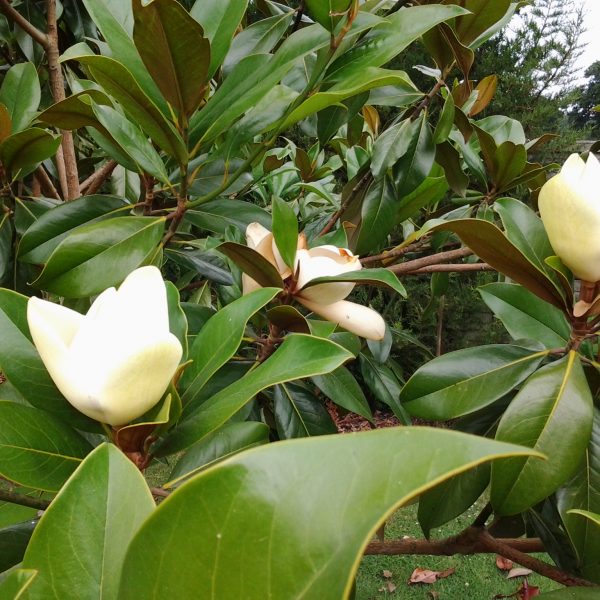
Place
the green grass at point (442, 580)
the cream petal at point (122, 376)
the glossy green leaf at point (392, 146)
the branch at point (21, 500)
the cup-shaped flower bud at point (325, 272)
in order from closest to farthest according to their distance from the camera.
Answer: the cream petal at point (122, 376), the branch at point (21, 500), the cup-shaped flower bud at point (325, 272), the glossy green leaf at point (392, 146), the green grass at point (442, 580)

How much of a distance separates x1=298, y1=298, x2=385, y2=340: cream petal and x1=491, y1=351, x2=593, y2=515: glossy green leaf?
170 mm

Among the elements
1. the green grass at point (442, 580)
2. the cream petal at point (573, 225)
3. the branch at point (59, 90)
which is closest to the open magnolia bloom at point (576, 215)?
the cream petal at point (573, 225)

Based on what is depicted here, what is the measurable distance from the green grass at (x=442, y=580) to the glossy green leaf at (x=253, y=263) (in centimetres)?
222

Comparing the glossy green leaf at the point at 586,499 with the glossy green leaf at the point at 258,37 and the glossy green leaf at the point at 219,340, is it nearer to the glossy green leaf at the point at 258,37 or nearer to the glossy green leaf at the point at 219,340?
the glossy green leaf at the point at 219,340

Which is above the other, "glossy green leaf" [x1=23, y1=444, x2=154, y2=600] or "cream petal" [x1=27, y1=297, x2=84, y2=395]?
"cream petal" [x1=27, y1=297, x2=84, y2=395]

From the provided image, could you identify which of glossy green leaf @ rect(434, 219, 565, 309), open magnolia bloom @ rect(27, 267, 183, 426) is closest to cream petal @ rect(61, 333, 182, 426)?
open magnolia bloom @ rect(27, 267, 183, 426)

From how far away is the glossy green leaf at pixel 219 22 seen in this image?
2.31 feet

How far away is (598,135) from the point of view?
5.92 metres

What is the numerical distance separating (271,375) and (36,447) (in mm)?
199

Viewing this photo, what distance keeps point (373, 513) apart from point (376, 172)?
78cm

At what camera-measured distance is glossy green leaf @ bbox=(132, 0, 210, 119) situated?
0.54 m

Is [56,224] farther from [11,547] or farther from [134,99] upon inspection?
[11,547]

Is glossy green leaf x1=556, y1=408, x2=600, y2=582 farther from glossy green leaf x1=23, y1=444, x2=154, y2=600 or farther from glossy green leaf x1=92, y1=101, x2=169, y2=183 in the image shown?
glossy green leaf x1=92, y1=101, x2=169, y2=183

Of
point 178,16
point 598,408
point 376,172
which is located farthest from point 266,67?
point 598,408
